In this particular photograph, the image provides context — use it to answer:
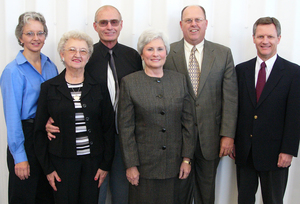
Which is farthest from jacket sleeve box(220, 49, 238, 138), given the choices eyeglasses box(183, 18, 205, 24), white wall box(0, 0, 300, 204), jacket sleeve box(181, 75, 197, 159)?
white wall box(0, 0, 300, 204)

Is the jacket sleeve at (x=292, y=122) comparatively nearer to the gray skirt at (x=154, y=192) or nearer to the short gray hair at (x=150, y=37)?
the gray skirt at (x=154, y=192)

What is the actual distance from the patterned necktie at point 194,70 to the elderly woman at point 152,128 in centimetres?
28

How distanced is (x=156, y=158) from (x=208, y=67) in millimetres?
818

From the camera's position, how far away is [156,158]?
5.45 feet

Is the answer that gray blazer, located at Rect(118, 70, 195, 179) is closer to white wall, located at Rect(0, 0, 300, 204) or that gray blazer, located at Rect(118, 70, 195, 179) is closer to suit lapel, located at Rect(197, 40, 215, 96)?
suit lapel, located at Rect(197, 40, 215, 96)

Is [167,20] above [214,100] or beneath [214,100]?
above

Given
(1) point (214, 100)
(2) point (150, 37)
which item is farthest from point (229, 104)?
(2) point (150, 37)

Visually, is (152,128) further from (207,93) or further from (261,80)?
(261,80)

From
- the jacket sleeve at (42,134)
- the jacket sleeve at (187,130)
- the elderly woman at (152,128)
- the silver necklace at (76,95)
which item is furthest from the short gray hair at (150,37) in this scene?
the jacket sleeve at (42,134)

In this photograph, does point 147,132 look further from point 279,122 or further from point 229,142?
point 279,122

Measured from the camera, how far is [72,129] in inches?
64.6

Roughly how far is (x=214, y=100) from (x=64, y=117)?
1118 mm

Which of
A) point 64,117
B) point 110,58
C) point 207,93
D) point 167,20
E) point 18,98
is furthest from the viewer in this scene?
point 167,20

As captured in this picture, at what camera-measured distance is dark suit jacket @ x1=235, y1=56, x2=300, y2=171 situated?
1817 mm
